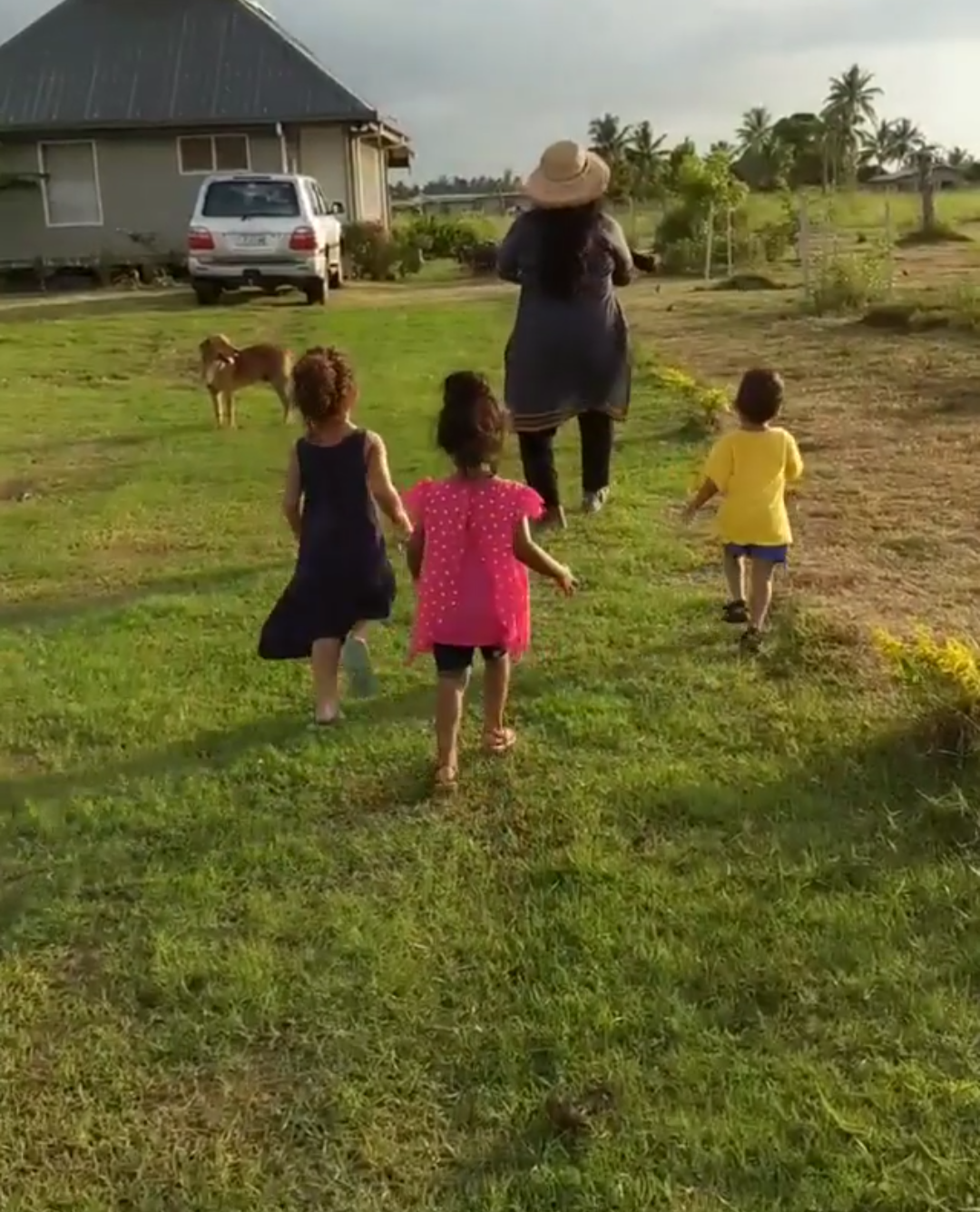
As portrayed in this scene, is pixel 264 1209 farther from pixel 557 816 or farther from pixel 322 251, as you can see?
pixel 322 251

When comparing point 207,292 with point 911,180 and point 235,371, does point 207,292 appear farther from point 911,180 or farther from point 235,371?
point 911,180

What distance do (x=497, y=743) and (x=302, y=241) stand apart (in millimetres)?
16242

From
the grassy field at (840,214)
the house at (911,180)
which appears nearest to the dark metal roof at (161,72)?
the grassy field at (840,214)

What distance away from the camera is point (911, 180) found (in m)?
60.5

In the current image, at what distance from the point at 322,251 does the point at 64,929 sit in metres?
17.5

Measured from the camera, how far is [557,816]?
3.79 metres

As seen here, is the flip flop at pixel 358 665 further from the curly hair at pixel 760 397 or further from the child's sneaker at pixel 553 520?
the child's sneaker at pixel 553 520

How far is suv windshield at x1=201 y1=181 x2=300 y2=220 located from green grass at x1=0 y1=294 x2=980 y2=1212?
14980 millimetres

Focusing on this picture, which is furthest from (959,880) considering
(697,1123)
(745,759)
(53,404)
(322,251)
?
(322,251)

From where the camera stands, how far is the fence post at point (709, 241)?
2536 cm

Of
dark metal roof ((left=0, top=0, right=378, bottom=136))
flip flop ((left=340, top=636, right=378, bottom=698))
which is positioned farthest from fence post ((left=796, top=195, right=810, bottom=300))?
flip flop ((left=340, top=636, right=378, bottom=698))

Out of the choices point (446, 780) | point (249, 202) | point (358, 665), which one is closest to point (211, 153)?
point (249, 202)

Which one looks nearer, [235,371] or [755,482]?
[755,482]

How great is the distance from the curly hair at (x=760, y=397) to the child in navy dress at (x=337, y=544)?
1.35m
